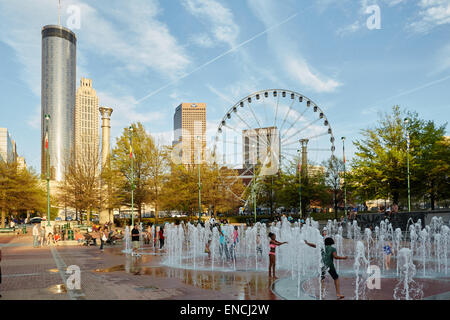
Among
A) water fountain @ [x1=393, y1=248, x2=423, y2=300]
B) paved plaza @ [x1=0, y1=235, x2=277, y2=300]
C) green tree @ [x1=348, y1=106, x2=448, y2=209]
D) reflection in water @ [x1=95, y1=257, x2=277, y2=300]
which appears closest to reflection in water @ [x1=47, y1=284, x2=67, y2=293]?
paved plaza @ [x1=0, y1=235, x2=277, y2=300]

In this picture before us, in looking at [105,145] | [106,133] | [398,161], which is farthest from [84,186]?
[398,161]

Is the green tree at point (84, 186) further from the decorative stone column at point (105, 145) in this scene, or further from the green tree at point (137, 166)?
the green tree at point (137, 166)

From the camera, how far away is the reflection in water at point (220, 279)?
10219 millimetres

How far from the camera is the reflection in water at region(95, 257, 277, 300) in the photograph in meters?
10.2

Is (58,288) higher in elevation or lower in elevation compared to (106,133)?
lower

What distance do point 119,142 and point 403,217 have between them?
1207 inches

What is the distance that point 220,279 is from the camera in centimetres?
1238

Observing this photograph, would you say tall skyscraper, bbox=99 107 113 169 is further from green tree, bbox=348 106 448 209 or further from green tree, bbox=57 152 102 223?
green tree, bbox=348 106 448 209

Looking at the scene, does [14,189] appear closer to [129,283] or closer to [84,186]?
[84,186]

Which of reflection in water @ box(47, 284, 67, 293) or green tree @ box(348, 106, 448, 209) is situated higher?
green tree @ box(348, 106, 448, 209)

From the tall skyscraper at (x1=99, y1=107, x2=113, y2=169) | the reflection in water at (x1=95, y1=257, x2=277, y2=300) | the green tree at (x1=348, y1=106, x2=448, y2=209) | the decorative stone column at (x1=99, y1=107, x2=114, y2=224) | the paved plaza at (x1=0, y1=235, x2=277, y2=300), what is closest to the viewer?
the paved plaza at (x1=0, y1=235, x2=277, y2=300)

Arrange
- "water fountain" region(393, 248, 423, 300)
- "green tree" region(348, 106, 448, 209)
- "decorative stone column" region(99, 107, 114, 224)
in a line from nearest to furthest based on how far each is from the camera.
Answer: "water fountain" region(393, 248, 423, 300) < "green tree" region(348, 106, 448, 209) < "decorative stone column" region(99, 107, 114, 224)
